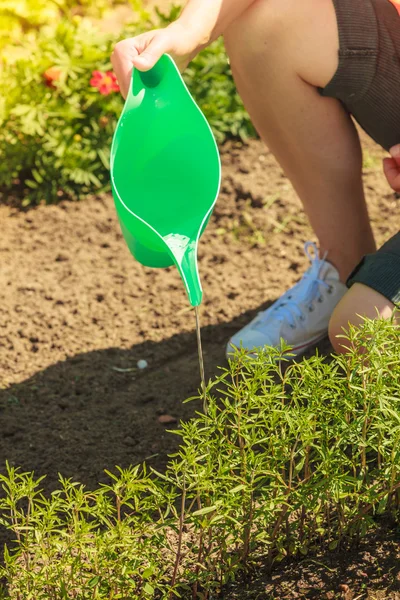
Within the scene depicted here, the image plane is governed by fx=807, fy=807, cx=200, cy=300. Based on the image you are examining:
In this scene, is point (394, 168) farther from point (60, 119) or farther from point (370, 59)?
point (60, 119)

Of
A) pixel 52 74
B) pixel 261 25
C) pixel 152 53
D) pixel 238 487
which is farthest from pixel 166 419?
pixel 52 74

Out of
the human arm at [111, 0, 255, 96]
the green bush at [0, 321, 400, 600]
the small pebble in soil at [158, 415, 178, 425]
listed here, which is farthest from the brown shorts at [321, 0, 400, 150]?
the small pebble in soil at [158, 415, 178, 425]

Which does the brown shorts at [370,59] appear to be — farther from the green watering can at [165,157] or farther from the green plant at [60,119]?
the green plant at [60,119]

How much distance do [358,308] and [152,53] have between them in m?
0.79

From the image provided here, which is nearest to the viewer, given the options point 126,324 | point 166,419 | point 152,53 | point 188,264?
point 188,264

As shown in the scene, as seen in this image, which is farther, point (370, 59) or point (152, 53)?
point (370, 59)

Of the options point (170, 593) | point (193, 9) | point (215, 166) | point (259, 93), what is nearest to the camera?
point (170, 593)

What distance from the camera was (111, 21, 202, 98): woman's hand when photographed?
1.82 meters

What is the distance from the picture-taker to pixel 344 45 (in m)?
2.19

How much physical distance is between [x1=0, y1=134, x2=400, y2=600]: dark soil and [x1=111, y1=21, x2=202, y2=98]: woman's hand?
34.7 inches

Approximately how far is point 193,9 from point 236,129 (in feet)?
5.48

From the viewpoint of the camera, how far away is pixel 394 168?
218 cm

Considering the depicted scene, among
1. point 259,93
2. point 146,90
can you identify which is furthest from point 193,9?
point 259,93

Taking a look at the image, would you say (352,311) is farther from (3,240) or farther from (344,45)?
(3,240)
